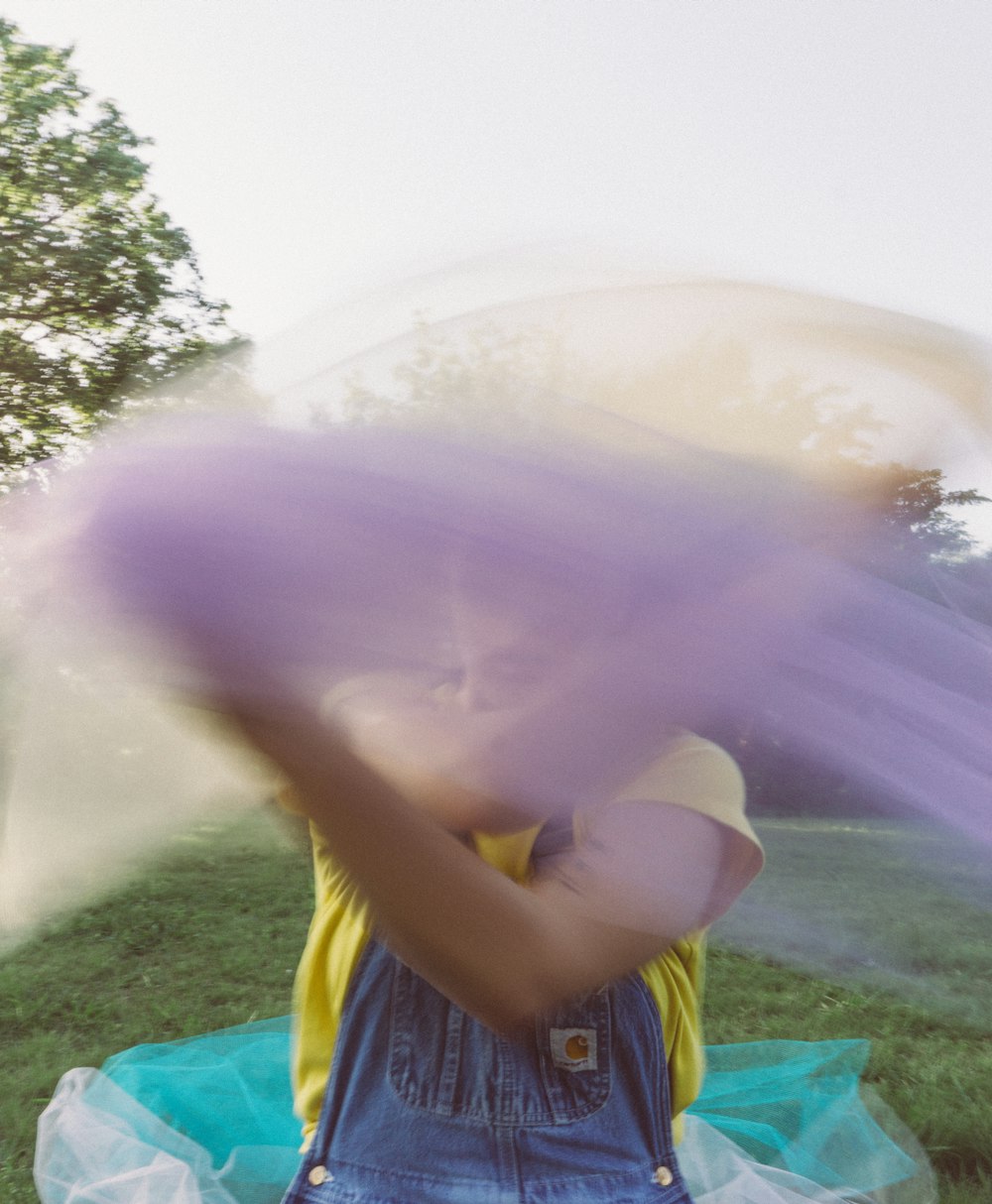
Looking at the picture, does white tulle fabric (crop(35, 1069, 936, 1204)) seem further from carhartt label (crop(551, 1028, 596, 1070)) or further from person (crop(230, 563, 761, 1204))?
carhartt label (crop(551, 1028, 596, 1070))

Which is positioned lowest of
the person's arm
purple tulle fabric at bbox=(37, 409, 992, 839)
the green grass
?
the green grass

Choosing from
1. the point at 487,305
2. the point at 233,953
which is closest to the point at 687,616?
the point at 487,305

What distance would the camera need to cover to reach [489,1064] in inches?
44.2

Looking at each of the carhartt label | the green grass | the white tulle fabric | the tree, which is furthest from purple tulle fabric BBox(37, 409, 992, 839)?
the tree

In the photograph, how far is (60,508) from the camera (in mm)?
609

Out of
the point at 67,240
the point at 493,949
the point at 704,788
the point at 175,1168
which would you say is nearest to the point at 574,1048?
the point at 704,788

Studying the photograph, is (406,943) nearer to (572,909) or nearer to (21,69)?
(572,909)

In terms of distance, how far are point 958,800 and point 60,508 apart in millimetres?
846

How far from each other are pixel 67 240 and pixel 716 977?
1290 cm

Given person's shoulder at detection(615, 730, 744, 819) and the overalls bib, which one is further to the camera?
the overalls bib

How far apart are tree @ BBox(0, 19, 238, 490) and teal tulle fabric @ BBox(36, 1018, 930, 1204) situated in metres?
10.5

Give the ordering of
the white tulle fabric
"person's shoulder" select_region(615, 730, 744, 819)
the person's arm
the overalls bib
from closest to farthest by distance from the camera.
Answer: the person's arm → "person's shoulder" select_region(615, 730, 744, 819) → the overalls bib → the white tulle fabric

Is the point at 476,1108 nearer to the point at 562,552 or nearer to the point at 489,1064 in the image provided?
the point at 489,1064

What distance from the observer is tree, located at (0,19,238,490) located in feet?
39.3
